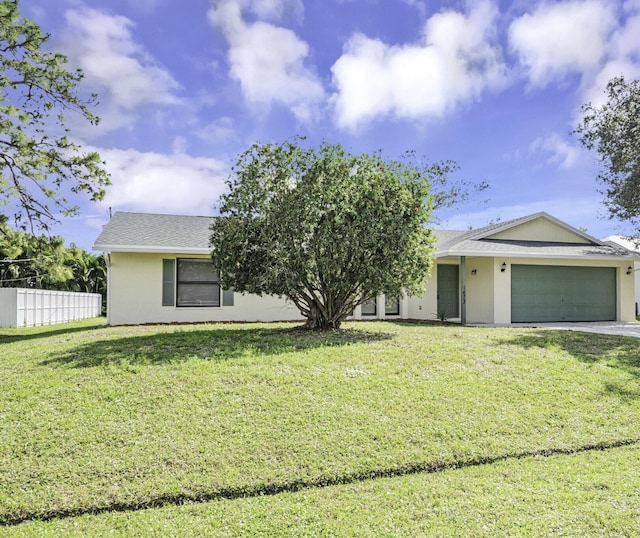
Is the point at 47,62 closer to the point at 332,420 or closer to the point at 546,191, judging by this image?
the point at 332,420

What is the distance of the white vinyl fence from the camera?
17.3m

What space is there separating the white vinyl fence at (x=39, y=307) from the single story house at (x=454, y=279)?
544cm

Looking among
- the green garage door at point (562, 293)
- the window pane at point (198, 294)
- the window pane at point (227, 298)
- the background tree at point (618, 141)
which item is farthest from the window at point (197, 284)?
the background tree at point (618, 141)

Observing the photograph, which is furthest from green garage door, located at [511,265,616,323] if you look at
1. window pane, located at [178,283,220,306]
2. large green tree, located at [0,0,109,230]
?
large green tree, located at [0,0,109,230]

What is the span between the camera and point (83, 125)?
13250 millimetres

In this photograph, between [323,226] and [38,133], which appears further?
[38,133]

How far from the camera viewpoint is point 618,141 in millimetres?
17156

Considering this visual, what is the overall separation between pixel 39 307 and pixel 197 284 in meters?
9.13

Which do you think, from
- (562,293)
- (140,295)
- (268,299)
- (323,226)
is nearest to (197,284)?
(140,295)

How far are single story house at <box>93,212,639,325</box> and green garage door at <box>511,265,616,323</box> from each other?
36mm

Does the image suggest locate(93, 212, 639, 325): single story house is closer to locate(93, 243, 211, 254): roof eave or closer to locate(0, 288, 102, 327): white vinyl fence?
locate(93, 243, 211, 254): roof eave

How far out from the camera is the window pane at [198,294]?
14555mm

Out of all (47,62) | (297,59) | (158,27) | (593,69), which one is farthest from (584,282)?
(47,62)

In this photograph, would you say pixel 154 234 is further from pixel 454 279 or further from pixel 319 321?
pixel 454 279
